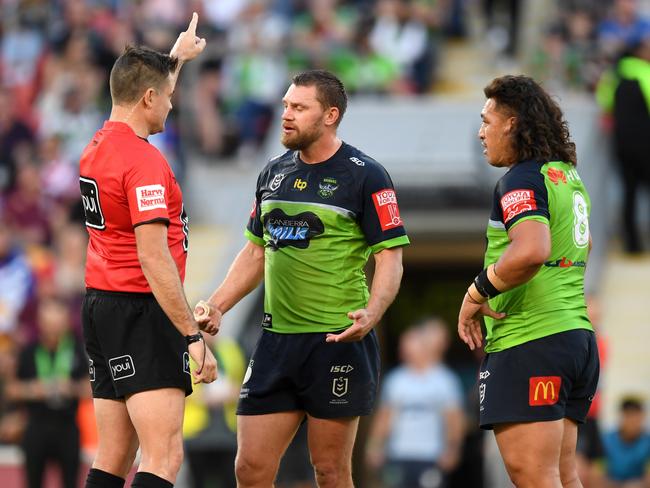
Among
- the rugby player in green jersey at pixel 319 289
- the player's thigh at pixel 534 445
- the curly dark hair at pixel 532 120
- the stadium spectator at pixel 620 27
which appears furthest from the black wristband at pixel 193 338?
the stadium spectator at pixel 620 27

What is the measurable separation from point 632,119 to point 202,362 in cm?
960

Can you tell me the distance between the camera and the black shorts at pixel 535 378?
21.0 feet

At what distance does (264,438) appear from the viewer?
22.7 feet

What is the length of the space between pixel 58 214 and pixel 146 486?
9.84m

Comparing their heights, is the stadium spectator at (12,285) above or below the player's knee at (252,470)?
above

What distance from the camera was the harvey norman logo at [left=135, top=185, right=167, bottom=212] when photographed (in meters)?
6.40

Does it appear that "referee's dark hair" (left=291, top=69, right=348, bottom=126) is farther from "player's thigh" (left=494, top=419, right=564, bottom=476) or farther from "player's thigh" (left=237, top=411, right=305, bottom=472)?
"player's thigh" (left=494, top=419, right=564, bottom=476)

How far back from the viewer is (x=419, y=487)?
40.8 feet

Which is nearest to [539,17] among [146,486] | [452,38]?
[452,38]

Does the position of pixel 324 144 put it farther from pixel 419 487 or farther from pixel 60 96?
pixel 60 96

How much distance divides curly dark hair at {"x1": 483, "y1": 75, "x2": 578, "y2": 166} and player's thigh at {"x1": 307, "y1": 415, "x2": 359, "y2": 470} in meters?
1.60

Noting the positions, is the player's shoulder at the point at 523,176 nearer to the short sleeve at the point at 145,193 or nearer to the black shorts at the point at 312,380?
the black shorts at the point at 312,380

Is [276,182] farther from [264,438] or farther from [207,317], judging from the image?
[264,438]

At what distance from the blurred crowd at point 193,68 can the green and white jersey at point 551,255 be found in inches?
263
